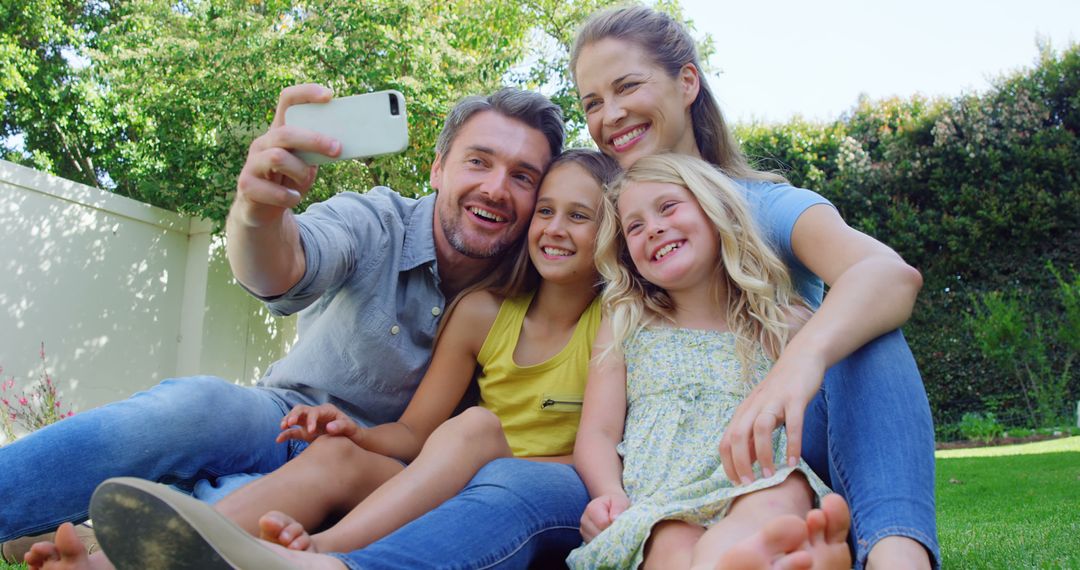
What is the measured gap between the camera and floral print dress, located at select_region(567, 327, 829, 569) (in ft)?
5.55

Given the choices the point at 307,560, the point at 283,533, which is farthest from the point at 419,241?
the point at 307,560

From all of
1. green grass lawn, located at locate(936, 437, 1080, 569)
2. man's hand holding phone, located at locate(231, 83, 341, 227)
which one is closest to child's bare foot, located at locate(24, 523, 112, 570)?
man's hand holding phone, located at locate(231, 83, 341, 227)

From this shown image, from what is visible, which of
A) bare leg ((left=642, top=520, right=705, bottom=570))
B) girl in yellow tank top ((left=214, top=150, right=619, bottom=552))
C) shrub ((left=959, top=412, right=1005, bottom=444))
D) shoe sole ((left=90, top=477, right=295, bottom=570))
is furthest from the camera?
shrub ((left=959, top=412, right=1005, bottom=444))

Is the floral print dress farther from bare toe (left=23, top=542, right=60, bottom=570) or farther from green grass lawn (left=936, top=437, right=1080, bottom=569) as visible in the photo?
bare toe (left=23, top=542, right=60, bottom=570)

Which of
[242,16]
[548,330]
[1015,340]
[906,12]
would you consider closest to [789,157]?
[1015,340]

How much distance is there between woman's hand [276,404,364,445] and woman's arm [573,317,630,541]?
60 cm

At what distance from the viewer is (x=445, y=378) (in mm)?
2459

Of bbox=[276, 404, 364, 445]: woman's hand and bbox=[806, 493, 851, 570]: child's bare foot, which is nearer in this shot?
bbox=[806, 493, 851, 570]: child's bare foot

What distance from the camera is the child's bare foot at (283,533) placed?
151 centimetres

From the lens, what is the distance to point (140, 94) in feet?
29.5

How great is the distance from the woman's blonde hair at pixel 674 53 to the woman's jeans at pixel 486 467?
3.49 feet

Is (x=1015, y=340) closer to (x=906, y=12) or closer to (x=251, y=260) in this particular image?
(x=906, y=12)

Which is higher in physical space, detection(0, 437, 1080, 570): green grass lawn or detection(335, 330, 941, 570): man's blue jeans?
detection(335, 330, 941, 570): man's blue jeans

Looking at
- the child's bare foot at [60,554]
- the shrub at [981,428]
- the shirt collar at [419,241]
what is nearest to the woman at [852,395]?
the shirt collar at [419,241]
